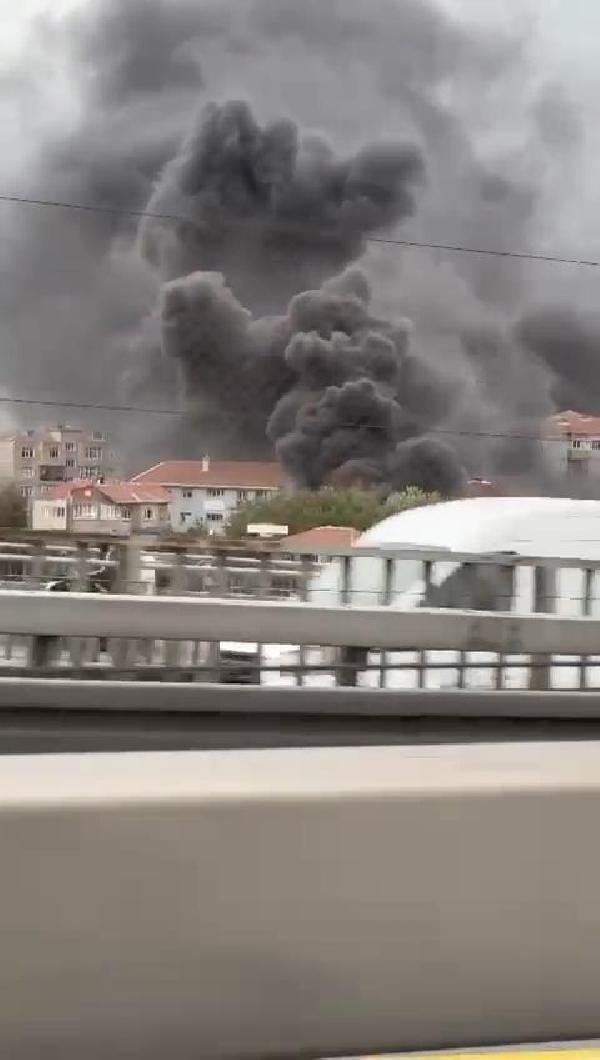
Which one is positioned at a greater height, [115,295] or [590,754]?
[115,295]

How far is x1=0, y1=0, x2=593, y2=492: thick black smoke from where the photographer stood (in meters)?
29.0

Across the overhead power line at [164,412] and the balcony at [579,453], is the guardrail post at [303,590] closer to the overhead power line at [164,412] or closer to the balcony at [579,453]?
the balcony at [579,453]

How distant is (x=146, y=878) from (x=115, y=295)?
29.9m

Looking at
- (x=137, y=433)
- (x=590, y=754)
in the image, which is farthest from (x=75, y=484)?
(x=590, y=754)

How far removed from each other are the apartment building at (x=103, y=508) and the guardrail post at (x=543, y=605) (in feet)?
19.4

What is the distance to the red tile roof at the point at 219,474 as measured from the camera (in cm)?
2169

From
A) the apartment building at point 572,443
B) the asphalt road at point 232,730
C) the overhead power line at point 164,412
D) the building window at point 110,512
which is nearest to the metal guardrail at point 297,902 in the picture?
the asphalt road at point 232,730

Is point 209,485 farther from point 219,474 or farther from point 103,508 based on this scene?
point 103,508

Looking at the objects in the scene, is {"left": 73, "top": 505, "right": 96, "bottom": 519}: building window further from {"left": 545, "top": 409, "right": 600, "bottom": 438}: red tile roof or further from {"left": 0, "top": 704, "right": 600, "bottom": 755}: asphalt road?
{"left": 545, "top": 409, "right": 600, "bottom": 438}: red tile roof

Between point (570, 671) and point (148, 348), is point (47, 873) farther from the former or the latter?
point (148, 348)

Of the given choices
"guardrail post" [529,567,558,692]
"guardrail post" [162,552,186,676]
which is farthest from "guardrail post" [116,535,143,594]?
"guardrail post" [529,567,558,692]

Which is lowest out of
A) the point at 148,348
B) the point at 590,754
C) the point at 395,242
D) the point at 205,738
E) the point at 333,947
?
the point at 205,738

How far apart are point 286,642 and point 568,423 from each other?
25032 mm

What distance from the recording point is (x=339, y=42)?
30219 mm
